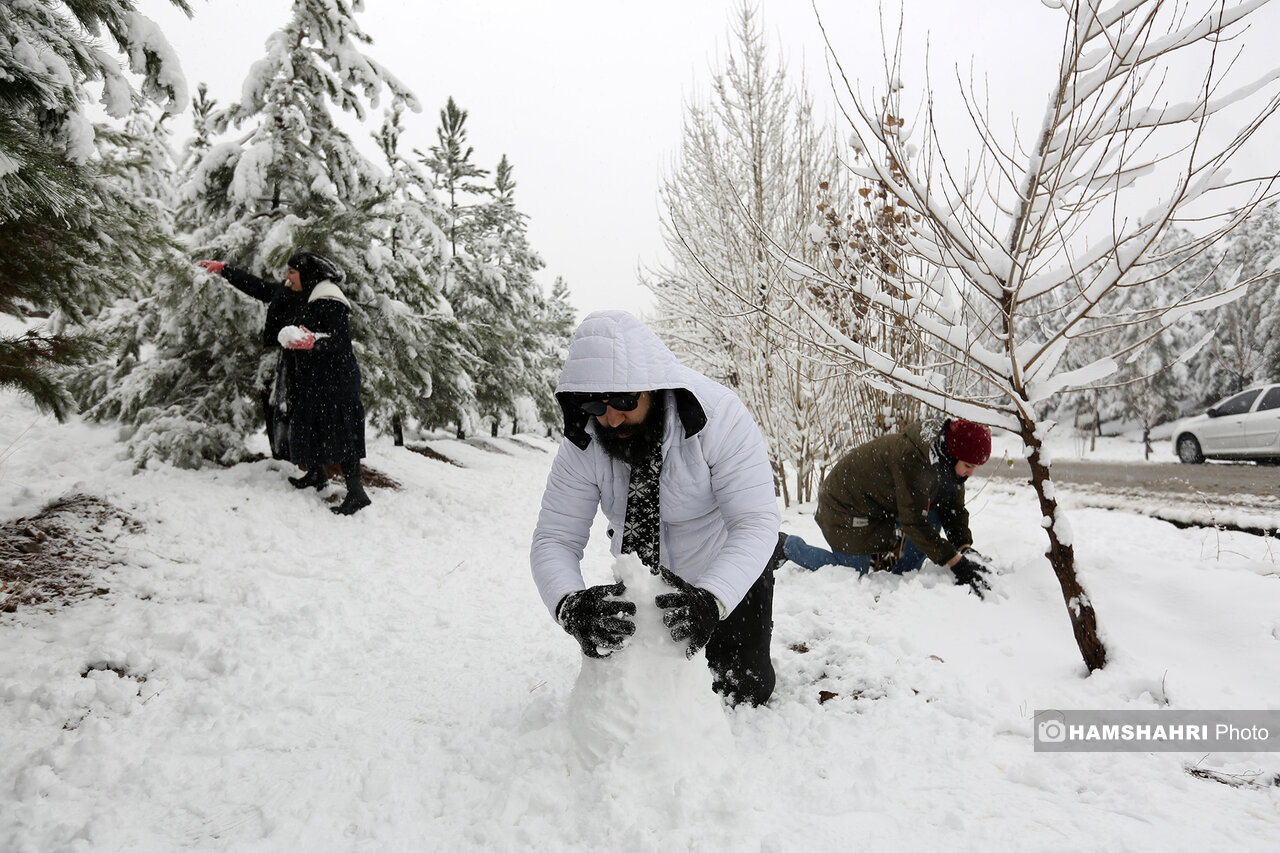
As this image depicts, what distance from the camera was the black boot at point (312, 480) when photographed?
5.49 metres

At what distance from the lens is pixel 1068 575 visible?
8.76ft

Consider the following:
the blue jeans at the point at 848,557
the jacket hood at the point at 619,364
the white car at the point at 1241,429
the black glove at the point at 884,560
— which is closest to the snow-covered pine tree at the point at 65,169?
the jacket hood at the point at 619,364

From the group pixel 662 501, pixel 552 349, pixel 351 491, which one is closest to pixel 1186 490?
pixel 662 501

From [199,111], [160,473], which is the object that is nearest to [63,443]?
[160,473]

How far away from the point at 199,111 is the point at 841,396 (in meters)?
18.0

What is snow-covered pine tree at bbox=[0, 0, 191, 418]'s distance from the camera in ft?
7.72

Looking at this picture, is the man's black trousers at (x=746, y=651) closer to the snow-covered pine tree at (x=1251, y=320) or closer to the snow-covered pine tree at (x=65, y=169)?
the snow-covered pine tree at (x=65, y=169)

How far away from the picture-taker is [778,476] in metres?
8.29

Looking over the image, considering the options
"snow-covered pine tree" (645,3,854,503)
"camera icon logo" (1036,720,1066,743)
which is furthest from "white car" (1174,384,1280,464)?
"camera icon logo" (1036,720,1066,743)

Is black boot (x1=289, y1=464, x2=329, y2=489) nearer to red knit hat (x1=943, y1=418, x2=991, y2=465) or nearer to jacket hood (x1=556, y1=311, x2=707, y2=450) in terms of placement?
jacket hood (x1=556, y1=311, x2=707, y2=450)

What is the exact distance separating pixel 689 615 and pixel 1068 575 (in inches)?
72.0

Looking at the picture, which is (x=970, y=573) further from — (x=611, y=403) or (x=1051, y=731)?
(x=611, y=403)

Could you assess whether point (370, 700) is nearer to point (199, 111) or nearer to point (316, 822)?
point (316, 822)

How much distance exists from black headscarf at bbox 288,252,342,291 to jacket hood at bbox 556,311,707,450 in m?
4.02
